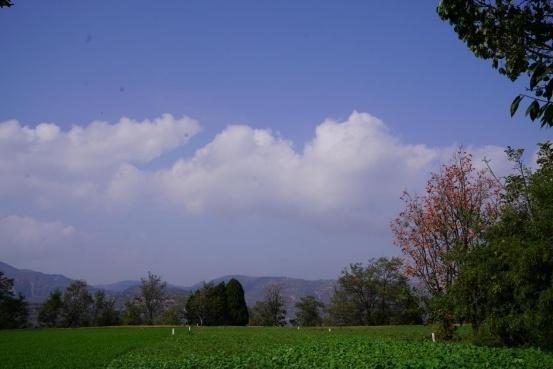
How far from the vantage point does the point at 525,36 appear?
6297 millimetres

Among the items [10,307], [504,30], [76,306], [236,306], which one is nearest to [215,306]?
[236,306]

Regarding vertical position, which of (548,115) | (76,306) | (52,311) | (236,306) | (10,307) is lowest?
(236,306)

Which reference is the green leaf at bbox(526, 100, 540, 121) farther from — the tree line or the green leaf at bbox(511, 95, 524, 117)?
the tree line

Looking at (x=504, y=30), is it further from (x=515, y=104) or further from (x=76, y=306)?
(x=76, y=306)

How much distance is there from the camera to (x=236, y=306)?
233 ft

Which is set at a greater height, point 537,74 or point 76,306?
point 537,74

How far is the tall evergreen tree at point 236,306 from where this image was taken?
70125mm

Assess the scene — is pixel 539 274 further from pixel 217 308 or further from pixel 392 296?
pixel 217 308

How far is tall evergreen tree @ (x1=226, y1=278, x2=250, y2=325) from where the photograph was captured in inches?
2761

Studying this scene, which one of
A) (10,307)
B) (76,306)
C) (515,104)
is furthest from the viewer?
(76,306)

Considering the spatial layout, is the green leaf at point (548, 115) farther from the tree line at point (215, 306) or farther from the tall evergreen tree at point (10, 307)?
the tall evergreen tree at point (10, 307)

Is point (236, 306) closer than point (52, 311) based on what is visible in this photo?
Yes

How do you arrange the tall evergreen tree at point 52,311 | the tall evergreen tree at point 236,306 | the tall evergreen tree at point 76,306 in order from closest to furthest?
the tall evergreen tree at point 236,306 → the tall evergreen tree at point 52,311 → the tall evergreen tree at point 76,306

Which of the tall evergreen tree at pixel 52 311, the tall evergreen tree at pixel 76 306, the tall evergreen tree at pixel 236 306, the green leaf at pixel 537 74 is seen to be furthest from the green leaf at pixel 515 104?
the tall evergreen tree at pixel 52 311
